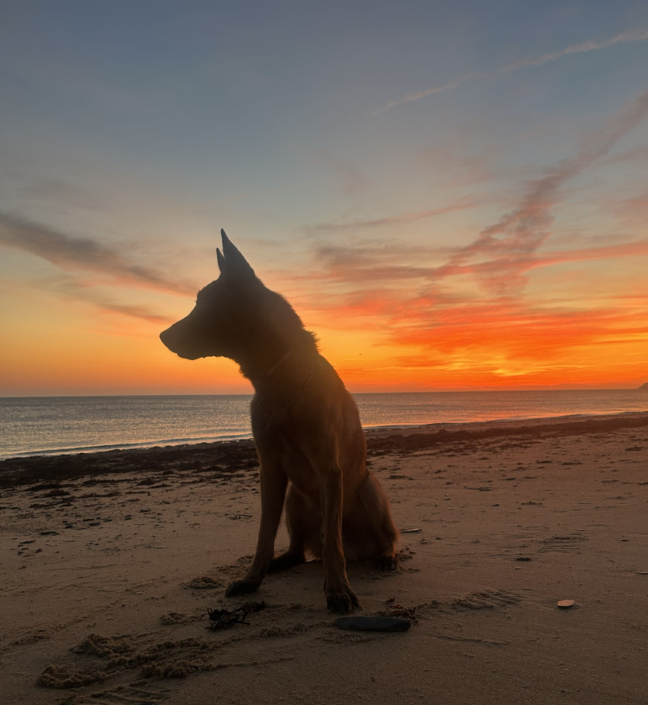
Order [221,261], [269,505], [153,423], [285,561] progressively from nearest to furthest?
[221,261] < [269,505] < [285,561] < [153,423]

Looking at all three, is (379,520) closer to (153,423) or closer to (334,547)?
(334,547)

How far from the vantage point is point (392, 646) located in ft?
9.05

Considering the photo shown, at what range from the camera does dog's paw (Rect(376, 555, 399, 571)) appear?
4.38 m

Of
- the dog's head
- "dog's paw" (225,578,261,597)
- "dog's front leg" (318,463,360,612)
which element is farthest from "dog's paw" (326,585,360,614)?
the dog's head

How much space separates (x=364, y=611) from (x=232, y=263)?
103 inches

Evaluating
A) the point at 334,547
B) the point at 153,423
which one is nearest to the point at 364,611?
the point at 334,547

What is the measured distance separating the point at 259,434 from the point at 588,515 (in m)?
4.11

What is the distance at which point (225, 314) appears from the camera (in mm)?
3877

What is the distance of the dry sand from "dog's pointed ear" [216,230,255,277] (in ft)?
7.86

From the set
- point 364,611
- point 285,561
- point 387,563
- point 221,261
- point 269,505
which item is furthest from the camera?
point 285,561

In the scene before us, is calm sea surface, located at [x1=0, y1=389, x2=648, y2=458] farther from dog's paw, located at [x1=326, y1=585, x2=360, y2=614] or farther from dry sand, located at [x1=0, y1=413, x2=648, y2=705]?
dog's paw, located at [x1=326, y1=585, x2=360, y2=614]

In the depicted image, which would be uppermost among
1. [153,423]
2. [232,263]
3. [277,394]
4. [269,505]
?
[232,263]

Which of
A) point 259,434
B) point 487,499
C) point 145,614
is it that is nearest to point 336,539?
point 259,434

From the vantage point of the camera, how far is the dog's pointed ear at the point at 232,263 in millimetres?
3848
